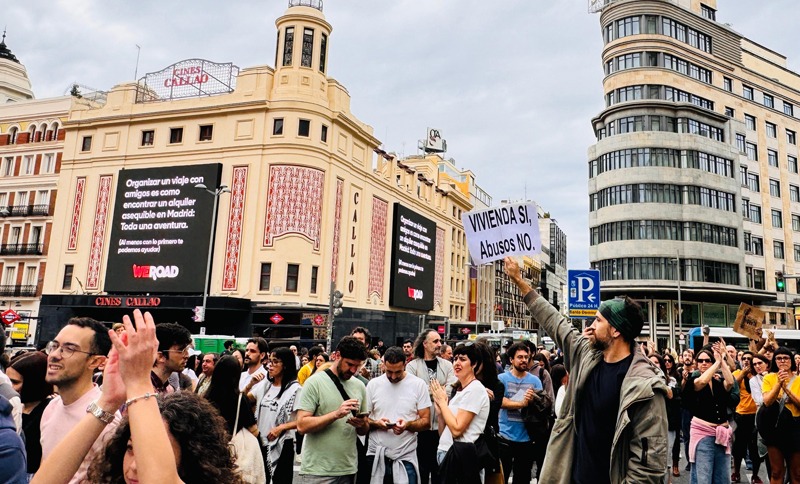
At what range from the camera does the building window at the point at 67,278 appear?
3781 centimetres

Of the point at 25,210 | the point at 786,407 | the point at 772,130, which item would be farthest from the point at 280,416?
the point at 772,130

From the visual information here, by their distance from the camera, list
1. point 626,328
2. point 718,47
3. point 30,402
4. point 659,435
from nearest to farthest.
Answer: point 659,435, point 626,328, point 30,402, point 718,47

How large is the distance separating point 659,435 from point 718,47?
58768 mm

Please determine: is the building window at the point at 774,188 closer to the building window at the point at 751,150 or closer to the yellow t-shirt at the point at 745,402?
the building window at the point at 751,150

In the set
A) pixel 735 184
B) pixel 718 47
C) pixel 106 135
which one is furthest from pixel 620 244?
pixel 106 135

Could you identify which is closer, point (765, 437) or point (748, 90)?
point (765, 437)

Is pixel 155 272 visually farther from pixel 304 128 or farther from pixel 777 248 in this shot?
pixel 777 248

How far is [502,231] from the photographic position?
6609 mm

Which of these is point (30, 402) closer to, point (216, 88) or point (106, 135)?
point (216, 88)

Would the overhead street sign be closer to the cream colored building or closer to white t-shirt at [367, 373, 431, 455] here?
white t-shirt at [367, 373, 431, 455]

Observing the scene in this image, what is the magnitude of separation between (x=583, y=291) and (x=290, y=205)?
24701mm

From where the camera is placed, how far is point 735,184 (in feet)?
155

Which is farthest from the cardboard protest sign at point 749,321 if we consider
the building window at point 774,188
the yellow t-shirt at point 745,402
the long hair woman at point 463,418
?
the building window at point 774,188

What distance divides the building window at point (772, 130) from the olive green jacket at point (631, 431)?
6271 cm
